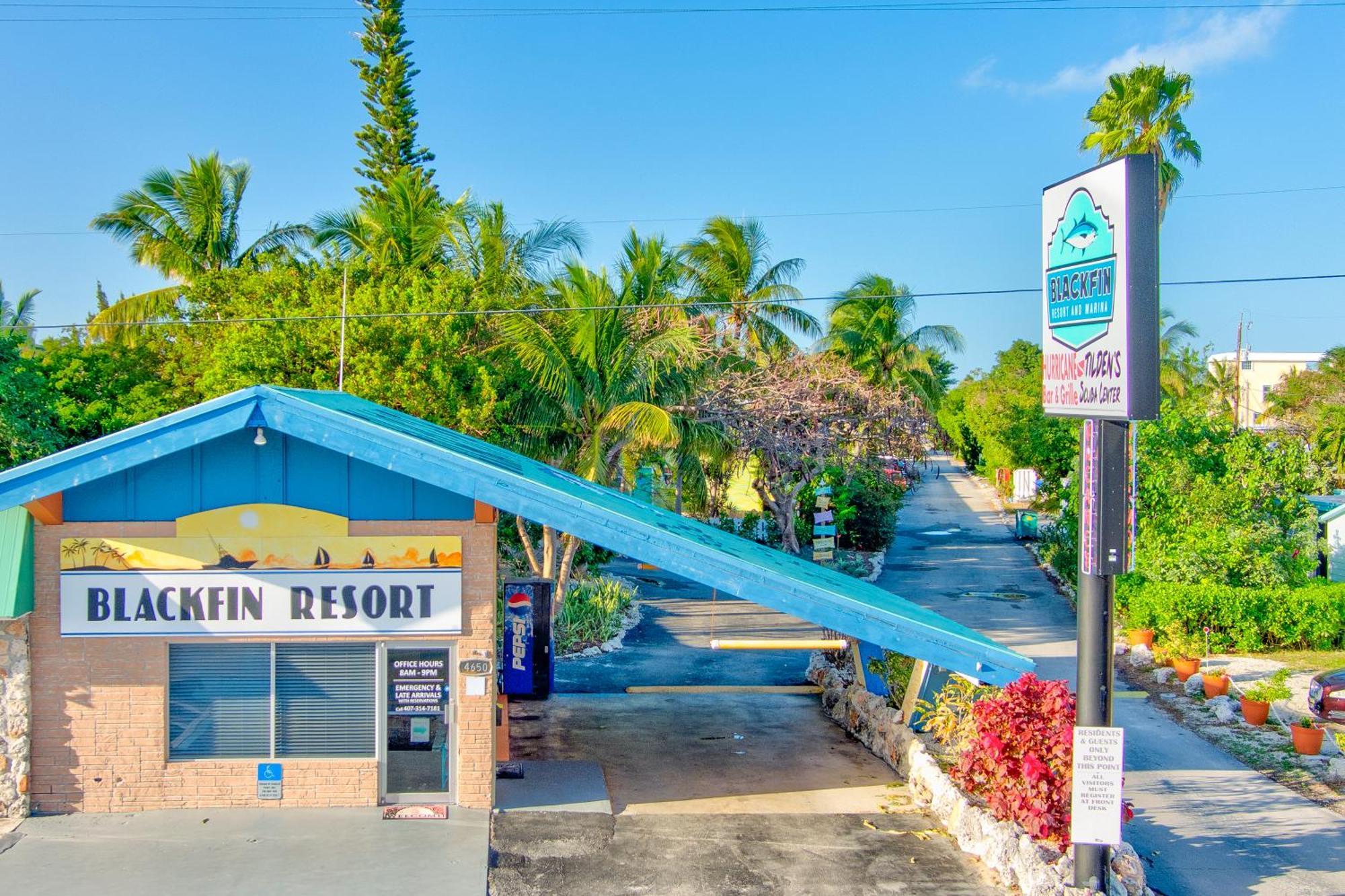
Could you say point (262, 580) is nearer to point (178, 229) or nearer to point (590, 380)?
point (590, 380)

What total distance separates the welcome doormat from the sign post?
6065 millimetres

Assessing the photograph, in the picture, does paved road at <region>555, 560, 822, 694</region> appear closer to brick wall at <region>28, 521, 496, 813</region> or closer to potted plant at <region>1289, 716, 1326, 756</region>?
brick wall at <region>28, 521, 496, 813</region>

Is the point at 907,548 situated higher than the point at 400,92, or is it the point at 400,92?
the point at 400,92

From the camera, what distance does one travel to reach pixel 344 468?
36.6 ft

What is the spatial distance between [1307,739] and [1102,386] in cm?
886

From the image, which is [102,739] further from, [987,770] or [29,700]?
[987,770]

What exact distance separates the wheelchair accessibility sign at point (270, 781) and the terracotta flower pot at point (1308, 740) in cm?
1279

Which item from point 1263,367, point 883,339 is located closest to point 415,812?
point 883,339

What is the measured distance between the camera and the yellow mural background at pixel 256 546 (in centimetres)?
1099

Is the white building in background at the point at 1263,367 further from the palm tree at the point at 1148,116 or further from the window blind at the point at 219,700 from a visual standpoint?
the window blind at the point at 219,700

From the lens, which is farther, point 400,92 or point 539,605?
point 400,92

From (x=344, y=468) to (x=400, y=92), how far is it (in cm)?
2989

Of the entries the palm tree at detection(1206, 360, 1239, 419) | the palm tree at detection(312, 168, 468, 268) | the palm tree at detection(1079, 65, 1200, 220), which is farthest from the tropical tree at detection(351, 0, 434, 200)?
the palm tree at detection(1206, 360, 1239, 419)

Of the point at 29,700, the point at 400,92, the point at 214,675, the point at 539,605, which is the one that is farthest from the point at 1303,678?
the point at 400,92
